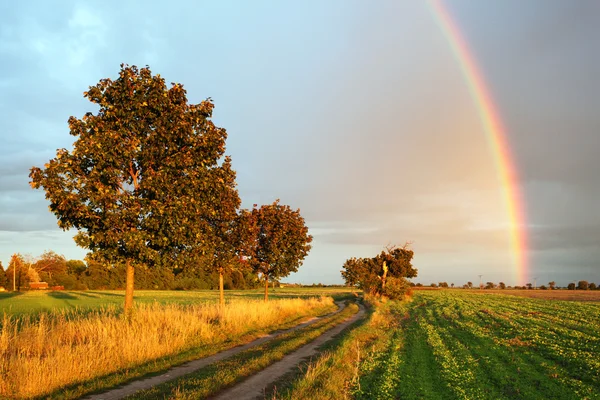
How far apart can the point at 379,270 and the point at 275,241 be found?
54552 mm

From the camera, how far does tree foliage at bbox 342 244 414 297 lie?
6588 cm

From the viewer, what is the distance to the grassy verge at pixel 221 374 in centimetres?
919

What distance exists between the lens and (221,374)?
35.3ft

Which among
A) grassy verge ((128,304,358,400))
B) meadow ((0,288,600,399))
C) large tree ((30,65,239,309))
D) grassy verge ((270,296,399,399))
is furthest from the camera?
large tree ((30,65,239,309))

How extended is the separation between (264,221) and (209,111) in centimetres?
2035

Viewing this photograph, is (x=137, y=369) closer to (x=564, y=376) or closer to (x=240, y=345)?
(x=240, y=345)

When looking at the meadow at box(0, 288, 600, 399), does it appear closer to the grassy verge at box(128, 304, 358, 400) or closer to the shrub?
the grassy verge at box(128, 304, 358, 400)

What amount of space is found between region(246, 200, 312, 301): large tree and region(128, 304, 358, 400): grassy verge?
63.5 ft

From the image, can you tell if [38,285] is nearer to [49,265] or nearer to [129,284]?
[49,265]

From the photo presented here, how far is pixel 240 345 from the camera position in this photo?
55.5 ft

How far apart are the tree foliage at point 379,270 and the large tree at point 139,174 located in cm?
5118

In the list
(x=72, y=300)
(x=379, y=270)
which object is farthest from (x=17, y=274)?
(x=379, y=270)

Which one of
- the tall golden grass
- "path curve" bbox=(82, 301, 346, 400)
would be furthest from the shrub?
"path curve" bbox=(82, 301, 346, 400)

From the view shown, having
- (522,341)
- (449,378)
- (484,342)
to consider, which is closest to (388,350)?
(449,378)
